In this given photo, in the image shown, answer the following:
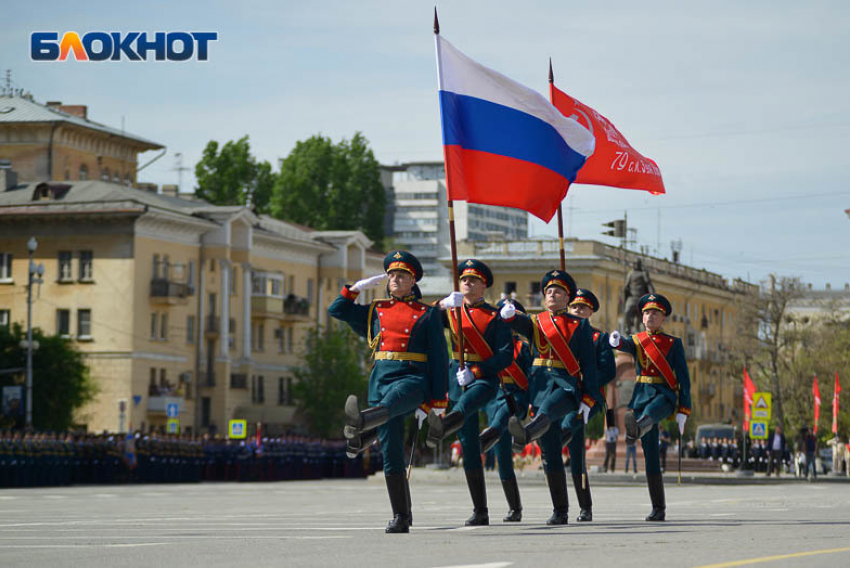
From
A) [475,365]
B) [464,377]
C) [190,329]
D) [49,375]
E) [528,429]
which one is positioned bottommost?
[528,429]

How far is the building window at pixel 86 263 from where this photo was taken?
239 feet

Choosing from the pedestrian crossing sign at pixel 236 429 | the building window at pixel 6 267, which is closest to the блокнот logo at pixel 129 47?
the pedestrian crossing sign at pixel 236 429

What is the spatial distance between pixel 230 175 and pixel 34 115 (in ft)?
68.0

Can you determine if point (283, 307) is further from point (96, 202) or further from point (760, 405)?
point (760, 405)

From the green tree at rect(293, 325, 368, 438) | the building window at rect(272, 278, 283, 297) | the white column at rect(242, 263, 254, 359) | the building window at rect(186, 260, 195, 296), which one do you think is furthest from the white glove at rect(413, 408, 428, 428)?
the building window at rect(272, 278, 283, 297)

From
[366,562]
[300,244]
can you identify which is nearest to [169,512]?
[366,562]

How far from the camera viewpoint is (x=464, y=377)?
48.0 ft

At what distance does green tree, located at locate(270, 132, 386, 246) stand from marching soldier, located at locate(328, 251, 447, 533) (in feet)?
306

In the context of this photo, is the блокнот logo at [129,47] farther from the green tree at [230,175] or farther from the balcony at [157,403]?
the green tree at [230,175]

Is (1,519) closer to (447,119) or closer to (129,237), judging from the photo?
(447,119)

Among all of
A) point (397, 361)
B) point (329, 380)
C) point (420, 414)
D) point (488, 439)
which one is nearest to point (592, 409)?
point (488, 439)

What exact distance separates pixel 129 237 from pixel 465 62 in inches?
2240

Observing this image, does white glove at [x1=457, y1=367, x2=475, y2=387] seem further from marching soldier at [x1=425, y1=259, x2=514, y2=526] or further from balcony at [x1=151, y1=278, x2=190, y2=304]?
balcony at [x1=151, y1=278, x2=190, y2=304]

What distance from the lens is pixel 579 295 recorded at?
16.5 meters
